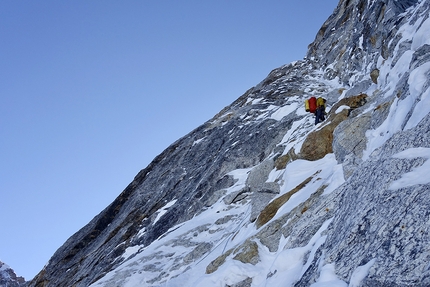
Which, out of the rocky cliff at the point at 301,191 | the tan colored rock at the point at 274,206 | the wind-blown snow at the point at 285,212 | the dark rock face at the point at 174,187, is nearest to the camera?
the rocky cliff at the point at 301,191

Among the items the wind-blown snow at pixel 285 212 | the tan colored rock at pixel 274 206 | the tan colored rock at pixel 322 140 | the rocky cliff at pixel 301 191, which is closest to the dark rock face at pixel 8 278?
the rocky cliff at pixel 301 191

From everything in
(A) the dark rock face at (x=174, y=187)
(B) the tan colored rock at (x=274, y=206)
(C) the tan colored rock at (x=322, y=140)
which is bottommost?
(B) the tan colored rock at (x=274, y=206)

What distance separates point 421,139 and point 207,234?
13.4 metres

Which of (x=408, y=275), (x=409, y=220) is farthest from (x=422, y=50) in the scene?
(x=408, y=275)

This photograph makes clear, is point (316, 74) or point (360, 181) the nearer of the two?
point (360, 181)

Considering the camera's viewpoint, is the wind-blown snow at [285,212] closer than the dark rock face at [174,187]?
Yes

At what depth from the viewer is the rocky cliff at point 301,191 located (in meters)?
5.80

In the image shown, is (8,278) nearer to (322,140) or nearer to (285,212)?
(322,140)

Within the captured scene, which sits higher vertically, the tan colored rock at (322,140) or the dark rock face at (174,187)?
the dark rock face at (174,187)

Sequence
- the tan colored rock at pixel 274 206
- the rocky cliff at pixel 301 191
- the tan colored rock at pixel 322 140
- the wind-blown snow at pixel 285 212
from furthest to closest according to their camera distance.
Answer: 1. the tan colored rock at pixel 322 140
2. the tan colored rock at pixel 274 206
3. the wind-blown snow at pixel 285 212
4. the rocky cliff at pixel 301 191

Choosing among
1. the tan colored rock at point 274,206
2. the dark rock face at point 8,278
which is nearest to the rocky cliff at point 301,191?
the tan colored rock at point 274,206

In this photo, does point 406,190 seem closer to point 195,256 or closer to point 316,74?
point 195,256

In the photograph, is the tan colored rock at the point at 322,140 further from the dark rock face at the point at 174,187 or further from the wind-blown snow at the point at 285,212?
the dark rock face at the point at 174,187

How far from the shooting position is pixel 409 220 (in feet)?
16.6
